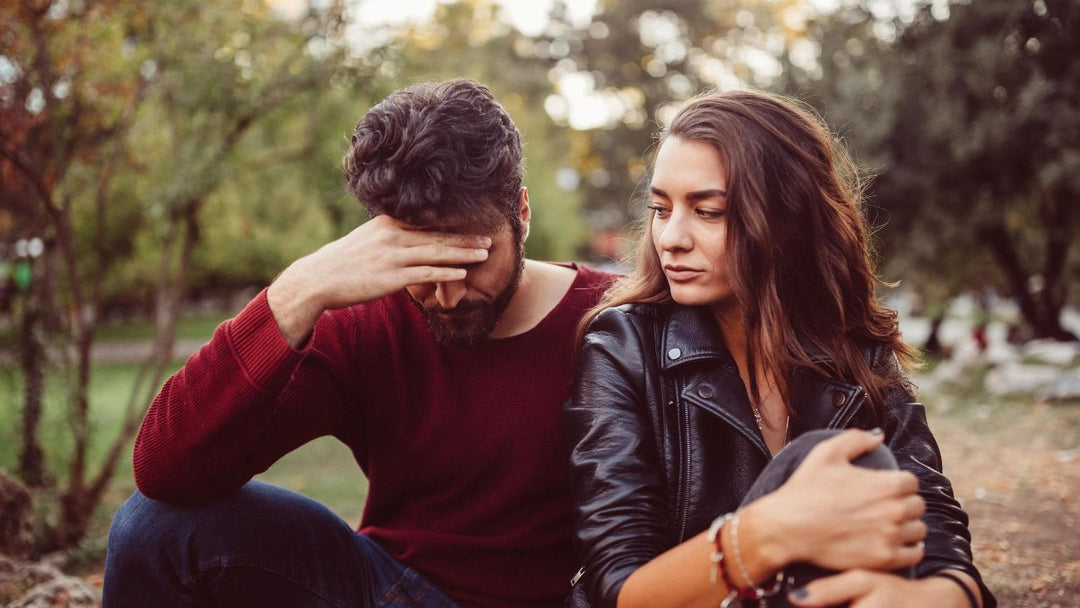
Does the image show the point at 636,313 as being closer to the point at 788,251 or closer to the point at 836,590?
the point at 788,251

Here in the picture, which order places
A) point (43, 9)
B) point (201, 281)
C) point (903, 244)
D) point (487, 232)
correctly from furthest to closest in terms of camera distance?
point (201, 281) < point (903, 244) < point (43, 9) < point (487, 232)

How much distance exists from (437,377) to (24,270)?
577cm

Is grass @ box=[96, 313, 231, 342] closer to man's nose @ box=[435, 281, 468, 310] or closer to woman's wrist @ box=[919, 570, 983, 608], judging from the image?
man's nose @ box=[435, 281, 468, 310]

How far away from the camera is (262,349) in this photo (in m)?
2.31

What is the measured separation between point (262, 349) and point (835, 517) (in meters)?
1.46

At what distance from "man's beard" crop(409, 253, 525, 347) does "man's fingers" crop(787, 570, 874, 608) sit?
121 centimetres

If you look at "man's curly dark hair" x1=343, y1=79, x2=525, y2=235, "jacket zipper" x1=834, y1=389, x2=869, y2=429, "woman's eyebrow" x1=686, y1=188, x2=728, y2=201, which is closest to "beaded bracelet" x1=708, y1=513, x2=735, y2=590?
"jacket zipper" x1=834, y1=389, x2=869, y2=429

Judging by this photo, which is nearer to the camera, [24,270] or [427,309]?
[427,309]

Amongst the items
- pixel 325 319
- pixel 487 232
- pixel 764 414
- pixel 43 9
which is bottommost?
pixel 764 414

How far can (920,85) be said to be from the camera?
12.5 m

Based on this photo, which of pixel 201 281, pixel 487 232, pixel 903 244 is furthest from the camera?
pixel 201 281

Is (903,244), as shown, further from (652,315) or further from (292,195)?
(652,315)

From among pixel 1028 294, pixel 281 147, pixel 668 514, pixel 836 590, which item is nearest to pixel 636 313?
pixel 668 514

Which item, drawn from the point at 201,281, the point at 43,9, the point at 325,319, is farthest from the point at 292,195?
the point at 201,281
